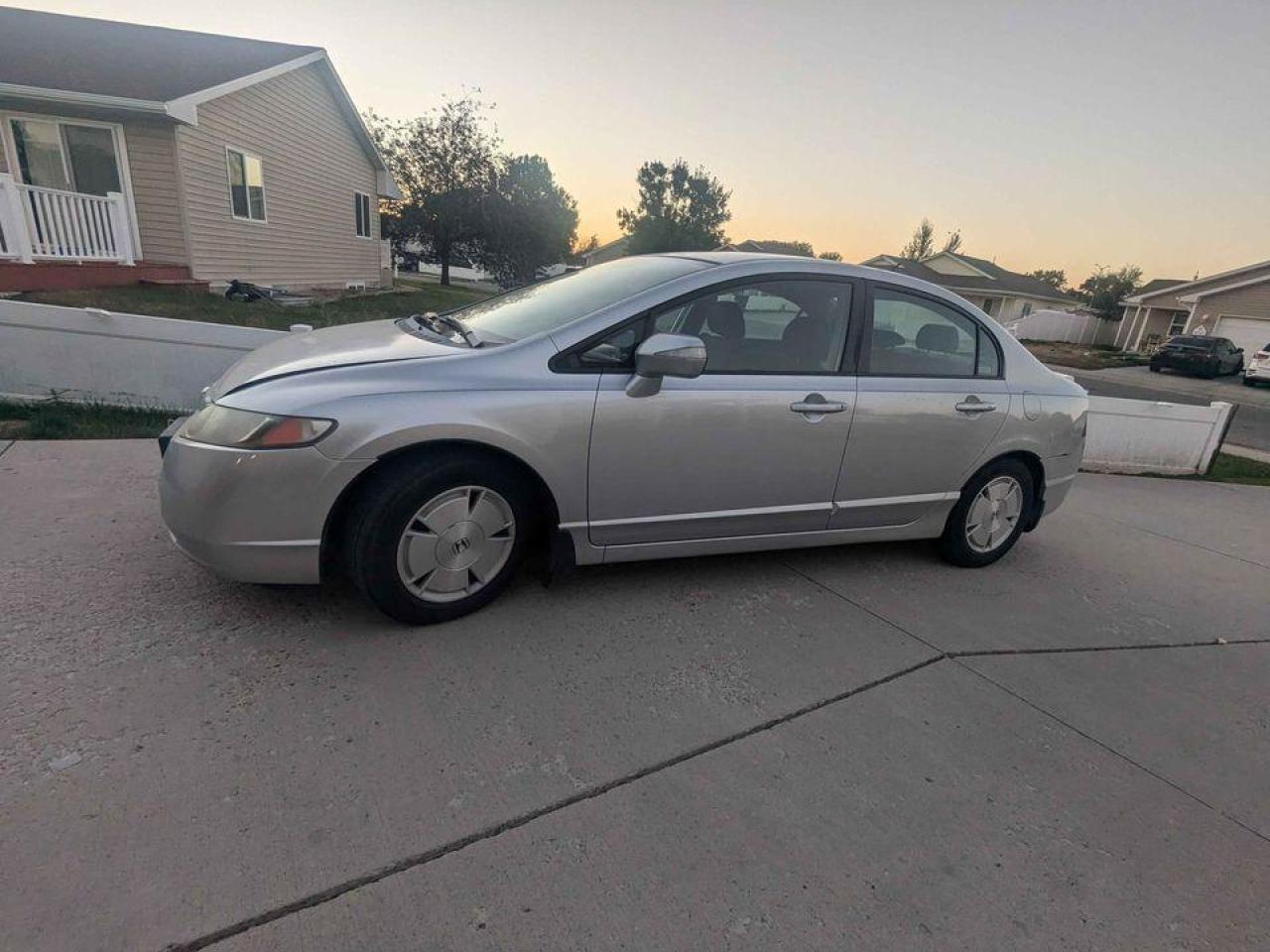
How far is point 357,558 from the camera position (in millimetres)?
2549

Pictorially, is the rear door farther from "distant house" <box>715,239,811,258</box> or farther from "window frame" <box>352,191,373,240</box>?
"distant house" <box>715,239,811,258</box>

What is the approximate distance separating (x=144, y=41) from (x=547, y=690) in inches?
682

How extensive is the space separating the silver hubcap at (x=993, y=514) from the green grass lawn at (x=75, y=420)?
18.6 feet

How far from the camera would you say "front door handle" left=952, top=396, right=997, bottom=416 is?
3.61 meters

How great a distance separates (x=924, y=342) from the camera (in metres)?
3.63

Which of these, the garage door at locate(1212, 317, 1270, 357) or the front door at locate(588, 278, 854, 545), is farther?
the garage door at locate(1212, 317, 1270, 357)

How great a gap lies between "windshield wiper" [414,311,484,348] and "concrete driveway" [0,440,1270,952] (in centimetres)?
117

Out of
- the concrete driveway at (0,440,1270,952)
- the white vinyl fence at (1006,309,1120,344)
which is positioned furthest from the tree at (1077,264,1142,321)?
the concrete driveway at (0,440,1270,952)

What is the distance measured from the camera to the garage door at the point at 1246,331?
27.5m

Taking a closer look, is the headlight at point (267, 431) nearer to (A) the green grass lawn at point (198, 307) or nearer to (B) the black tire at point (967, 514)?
(B) the black tire at point (967, 514)

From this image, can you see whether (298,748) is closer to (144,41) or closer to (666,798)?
(666,798)

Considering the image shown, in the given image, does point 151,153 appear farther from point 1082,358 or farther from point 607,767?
point 1082,358

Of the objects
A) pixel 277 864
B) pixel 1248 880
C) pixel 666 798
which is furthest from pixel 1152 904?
pixel 277 864

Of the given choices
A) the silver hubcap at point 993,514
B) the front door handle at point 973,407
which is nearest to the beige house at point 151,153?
the front door handle at point 973,407
